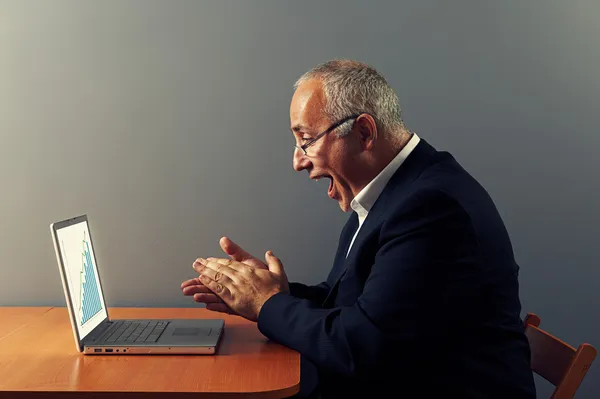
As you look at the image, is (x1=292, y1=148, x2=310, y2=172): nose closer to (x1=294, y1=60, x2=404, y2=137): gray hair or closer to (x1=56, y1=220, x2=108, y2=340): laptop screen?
(x1=294, y1=60, x2=404, y2=137): gray hair

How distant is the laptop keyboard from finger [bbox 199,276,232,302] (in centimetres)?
17

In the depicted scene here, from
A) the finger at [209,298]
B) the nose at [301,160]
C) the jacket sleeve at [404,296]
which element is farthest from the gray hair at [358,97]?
the finger at [209,298]

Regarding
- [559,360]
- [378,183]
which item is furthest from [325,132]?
[559,360]

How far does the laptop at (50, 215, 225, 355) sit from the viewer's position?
5.07 ft

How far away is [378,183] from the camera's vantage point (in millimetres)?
1774

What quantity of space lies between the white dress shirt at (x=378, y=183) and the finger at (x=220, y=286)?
384 millimetres

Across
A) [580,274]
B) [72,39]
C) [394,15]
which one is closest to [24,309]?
[72,39]

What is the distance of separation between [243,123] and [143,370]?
40.5 inches

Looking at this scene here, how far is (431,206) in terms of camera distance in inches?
58.8

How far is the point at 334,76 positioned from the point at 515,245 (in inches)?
38.3

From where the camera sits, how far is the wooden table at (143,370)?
1.30 m

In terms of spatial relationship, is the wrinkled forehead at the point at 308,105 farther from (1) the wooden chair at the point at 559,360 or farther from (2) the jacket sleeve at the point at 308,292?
(1) the wooden chair at the point at 559,360

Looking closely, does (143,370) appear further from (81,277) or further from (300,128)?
(300,128)

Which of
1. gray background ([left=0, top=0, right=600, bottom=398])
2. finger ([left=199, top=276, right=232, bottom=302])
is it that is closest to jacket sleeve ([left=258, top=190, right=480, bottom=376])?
finger ([left=199, top=276, right=232, bottom=302])
